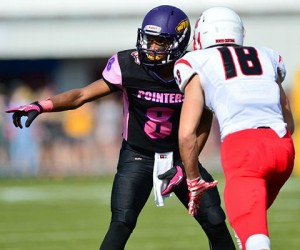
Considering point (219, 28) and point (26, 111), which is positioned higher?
point (219, 28)

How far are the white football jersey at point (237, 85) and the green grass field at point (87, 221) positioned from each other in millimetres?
3089

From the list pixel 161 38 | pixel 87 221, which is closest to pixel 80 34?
pixel 87 221

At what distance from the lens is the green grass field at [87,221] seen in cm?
764

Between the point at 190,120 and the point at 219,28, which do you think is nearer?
the point at 190,120

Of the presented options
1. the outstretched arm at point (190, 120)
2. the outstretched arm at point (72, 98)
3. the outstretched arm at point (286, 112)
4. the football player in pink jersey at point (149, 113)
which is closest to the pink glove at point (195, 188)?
the outstretched arm at point (190, 120)

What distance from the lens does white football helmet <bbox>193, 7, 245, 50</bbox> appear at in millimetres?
4508

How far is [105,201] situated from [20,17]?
8745 millimetres

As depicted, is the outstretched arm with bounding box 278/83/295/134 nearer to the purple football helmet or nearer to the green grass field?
the purple football helmet

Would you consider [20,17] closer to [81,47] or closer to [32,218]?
[81,47]

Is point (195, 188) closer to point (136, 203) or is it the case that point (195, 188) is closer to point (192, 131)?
point (192, 131)

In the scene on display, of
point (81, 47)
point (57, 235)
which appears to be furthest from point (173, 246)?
point (81, 47)

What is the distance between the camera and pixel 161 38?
17.1ft

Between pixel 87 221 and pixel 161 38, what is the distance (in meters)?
4.37

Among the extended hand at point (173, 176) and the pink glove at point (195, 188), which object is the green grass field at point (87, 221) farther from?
the pink glove at point (195, 188)
